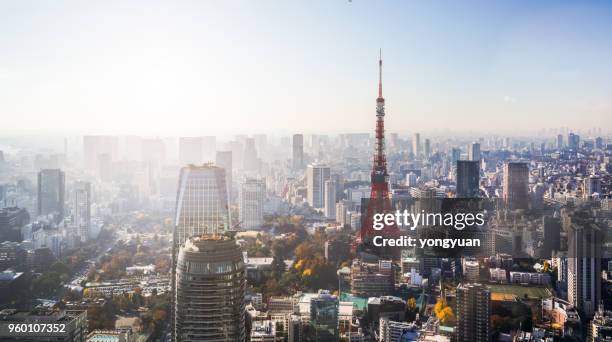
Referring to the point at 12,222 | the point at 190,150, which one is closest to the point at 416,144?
the point at 190,150

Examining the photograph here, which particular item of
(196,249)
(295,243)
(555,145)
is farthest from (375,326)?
(555,145)

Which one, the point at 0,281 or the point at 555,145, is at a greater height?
the point at 555,145

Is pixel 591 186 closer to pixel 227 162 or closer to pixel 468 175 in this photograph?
pixel 468 175

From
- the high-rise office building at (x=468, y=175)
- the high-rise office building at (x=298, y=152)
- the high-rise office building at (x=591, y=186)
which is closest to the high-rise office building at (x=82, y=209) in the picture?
the high-rise office building at (x=298, y=152)

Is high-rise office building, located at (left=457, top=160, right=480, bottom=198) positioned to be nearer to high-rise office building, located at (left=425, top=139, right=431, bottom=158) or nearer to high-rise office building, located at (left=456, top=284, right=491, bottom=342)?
high-rise office building, located at (left=425, top=139, right=431, bottom=158)

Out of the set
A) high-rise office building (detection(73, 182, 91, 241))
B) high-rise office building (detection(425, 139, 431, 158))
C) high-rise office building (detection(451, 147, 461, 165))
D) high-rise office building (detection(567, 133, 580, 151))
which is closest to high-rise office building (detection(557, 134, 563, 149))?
high-rise office building (detection(567, 133, 580, 151))

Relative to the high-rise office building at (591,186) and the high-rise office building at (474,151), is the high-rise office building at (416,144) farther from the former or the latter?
the high-rise office building at (591,186)

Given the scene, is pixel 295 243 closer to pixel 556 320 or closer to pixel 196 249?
pixel 556 320
